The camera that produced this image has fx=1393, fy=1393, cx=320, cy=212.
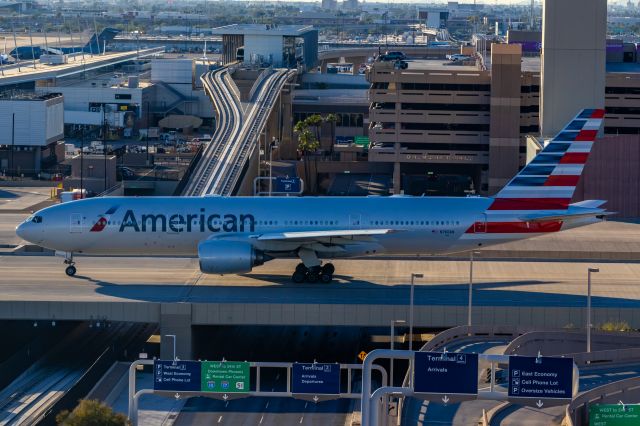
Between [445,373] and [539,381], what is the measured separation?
2825 millimetres

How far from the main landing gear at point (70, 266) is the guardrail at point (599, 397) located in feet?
109

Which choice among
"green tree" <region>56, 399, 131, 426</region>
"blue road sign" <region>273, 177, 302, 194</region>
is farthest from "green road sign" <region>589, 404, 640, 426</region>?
"blue road sign" <region>273, 177, 302, 194</region>

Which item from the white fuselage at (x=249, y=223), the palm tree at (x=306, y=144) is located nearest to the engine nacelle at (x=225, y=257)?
the white fuselage at (x=249, y=223)

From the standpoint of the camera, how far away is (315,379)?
44.2 m

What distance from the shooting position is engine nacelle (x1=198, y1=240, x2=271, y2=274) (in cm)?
6806

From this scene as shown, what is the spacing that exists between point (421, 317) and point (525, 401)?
24296mm

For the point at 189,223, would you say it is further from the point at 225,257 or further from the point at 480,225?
the point at 480,225

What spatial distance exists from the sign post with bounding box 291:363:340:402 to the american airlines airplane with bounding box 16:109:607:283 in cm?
2536

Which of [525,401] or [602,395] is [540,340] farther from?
[525,401]

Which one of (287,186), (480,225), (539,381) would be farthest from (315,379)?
(287,186)

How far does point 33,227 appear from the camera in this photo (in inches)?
2803

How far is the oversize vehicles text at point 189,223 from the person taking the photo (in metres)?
70.4

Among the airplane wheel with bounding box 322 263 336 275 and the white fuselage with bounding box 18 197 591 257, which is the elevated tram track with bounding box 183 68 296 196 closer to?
the white fuselage with bounding box 18 197 591 257

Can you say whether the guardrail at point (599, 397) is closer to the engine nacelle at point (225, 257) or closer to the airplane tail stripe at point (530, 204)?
the airplane tail stripe at point (530, 204)
